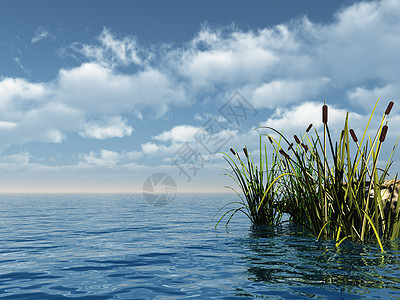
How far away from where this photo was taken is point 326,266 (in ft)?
13.0

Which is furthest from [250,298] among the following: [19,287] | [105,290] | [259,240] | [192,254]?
[259,240]

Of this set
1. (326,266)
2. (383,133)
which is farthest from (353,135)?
(326,266)

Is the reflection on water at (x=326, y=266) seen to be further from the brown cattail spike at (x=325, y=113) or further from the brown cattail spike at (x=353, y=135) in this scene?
the brown cattail spike at (x=325, y=113)

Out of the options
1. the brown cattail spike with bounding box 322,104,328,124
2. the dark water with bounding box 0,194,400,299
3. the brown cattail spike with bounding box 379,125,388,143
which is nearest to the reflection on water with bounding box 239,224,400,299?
the dark water with bounding box 0,194,400,299

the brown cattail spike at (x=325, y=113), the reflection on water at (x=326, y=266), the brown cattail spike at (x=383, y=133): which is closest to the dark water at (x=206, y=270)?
the reflection on water at (x=326, y=266)

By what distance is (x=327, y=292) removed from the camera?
308 cm

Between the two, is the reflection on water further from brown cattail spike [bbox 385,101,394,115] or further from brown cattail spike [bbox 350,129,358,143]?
brown cattail spike [bbox 385,101,394,115]

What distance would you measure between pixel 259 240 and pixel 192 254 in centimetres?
153

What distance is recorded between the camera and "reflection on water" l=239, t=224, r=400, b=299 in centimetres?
326

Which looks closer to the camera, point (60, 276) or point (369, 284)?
point (369, 284)

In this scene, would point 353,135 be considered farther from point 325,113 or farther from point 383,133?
point 325,113

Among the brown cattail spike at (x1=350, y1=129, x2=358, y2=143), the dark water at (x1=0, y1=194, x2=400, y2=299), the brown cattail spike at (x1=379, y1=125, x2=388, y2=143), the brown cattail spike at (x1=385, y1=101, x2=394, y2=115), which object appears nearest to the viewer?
the dark water at (x1=0, y1=194, x2=400, y2=299)

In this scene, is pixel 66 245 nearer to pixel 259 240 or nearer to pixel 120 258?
pixel 120 258

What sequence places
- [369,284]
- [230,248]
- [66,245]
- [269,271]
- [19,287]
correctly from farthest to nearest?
[66,245], [230,248], [269,271], [19,287], [369,284]
